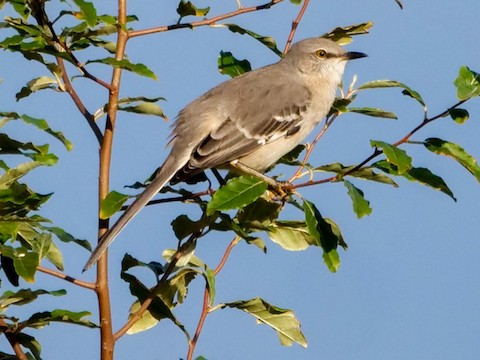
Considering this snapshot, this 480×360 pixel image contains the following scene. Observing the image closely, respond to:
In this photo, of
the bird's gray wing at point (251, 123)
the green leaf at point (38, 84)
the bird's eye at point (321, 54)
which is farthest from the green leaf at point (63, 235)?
the bird's eye at point (321, 54)

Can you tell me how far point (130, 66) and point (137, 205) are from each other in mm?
1011

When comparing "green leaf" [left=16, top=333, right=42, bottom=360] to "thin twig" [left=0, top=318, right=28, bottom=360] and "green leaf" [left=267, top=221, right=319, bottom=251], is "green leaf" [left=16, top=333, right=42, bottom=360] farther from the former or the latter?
"green leaf" [left=267, top=221, right=319, bottom=251]

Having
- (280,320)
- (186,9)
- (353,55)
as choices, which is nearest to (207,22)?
(186,9)

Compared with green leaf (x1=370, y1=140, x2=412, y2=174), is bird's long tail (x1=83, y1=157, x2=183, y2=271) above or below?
above

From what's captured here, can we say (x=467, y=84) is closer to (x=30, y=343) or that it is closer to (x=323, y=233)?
(x=323, y=233)

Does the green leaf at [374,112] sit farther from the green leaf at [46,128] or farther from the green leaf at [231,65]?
the green leaf at [46,128]

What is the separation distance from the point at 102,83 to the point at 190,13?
69 cm

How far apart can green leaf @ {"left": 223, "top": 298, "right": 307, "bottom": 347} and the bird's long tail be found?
672 mm

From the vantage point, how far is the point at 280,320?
346cm

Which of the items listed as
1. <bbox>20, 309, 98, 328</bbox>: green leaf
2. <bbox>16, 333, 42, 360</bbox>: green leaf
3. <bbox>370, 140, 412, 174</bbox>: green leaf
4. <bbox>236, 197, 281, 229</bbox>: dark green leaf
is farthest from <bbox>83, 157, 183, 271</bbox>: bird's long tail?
<bbox>370, 140, 412, 174</bbox>: green leaf

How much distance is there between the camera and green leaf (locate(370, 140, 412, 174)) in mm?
2871

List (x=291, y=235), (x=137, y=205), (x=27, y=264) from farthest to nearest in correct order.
→ (x=137, y=205), (x=291, y=235), (x=27, y=264)

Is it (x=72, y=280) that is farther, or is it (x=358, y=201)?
(x=358, y=201)

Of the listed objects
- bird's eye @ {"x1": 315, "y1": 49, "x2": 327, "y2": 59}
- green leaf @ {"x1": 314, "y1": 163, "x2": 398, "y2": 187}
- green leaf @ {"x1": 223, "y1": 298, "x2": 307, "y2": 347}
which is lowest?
green leaf @ {"x1": 223, "y1": 298, "x2": 307, "y2": 347}
